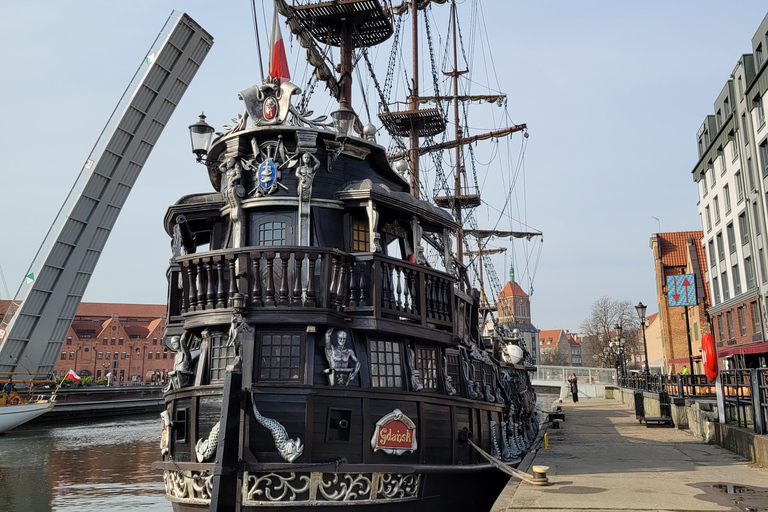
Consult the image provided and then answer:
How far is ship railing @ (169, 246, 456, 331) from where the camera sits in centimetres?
909

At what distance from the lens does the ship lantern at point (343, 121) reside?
417 inches

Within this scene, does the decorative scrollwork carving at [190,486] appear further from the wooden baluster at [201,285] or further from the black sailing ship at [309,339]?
the wooden baluster at [201,285]

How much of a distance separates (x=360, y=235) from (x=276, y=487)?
4.28m

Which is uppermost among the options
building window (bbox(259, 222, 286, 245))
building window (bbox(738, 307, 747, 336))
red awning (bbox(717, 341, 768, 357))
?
building window (bbox(738, 307, 747, 336))

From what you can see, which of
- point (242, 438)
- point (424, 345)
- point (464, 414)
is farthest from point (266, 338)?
point (464, 414)

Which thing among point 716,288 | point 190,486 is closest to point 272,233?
point 190,486

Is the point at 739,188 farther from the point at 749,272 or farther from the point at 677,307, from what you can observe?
the point at 677,307

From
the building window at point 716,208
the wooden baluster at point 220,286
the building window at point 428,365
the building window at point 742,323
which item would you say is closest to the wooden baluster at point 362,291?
the building window at point 428,365

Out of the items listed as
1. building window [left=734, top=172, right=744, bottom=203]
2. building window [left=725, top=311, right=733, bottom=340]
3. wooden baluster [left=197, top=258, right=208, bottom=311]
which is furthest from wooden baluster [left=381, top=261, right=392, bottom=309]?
building window [left=725, top=311, right=733, bottom=340]

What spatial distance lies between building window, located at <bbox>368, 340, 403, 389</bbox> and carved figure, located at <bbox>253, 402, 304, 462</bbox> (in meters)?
1.68

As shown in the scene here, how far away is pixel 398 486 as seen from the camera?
8.95m

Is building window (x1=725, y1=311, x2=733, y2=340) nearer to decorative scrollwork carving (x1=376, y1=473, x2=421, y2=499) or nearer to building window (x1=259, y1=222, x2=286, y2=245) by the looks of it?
decorative scrollwork carving (x1=376, y1=473, x2=421, y2=499)

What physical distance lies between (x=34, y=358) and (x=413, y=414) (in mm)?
34260

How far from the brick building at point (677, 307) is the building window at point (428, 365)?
135 ft
